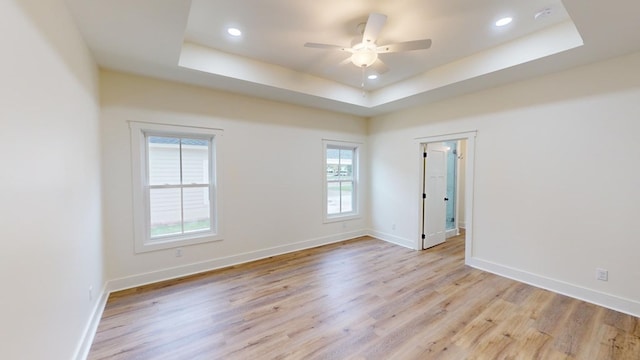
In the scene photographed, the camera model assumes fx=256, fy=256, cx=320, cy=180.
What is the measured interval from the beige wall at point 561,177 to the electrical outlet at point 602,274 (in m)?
0.04

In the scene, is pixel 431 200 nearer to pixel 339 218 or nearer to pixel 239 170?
pixel 339 218

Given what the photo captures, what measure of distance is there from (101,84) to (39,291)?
265 cm

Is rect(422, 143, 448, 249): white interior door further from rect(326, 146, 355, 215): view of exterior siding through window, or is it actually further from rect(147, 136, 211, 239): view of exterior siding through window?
rect(147, 136, 211, 239): view of exterior siding through window

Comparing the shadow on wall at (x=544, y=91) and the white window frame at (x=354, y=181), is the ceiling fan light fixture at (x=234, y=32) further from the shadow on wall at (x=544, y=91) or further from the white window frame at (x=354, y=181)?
the shadow on wall at (x=544, y=91)

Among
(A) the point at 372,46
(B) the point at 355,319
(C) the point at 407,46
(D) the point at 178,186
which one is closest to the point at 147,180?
(D) the point at 178,186

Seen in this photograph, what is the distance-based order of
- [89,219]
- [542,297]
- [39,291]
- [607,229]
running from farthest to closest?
[542,297], [607,229], [89,219], [39,291]

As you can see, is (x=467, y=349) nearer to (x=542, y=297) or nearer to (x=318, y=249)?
(x=542, y=297)

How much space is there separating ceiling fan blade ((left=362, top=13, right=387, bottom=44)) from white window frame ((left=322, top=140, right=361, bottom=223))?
262cm

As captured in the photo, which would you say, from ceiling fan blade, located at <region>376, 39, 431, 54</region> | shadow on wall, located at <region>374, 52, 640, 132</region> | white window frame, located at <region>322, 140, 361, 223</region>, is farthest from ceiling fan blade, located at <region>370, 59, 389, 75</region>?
white window frame, located at <region>322, 140, 361, 223</region>

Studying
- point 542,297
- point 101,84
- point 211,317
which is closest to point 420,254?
point 542,297

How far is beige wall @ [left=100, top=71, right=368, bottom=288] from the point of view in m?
3.17

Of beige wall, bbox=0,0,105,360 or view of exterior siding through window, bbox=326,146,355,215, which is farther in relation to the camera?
view of exterior siding through window, bbox=326,146,355,215

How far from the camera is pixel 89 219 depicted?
2.46 metres

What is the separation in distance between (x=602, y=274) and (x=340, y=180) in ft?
12.8
